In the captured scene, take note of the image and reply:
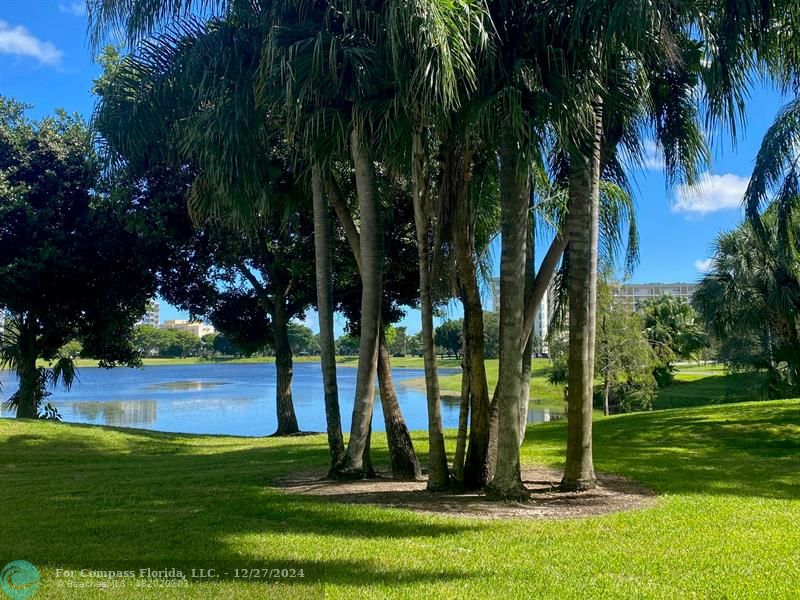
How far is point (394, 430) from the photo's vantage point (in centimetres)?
947

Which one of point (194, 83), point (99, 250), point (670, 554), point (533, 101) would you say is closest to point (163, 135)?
point (194, 83)

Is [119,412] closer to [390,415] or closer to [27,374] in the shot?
[27,374]

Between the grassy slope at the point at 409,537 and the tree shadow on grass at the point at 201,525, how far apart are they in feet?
0.07

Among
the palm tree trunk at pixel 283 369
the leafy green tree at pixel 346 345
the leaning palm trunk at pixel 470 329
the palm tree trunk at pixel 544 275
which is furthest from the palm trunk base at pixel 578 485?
the leafy green tree at pixel 346 345

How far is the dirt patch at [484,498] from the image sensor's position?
7.15 metres

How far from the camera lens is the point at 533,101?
6.98 meters

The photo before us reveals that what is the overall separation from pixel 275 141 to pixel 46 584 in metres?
8.33

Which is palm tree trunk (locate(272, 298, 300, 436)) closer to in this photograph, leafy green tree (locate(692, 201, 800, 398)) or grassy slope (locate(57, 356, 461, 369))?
leafy green tree (locate(692, 201, 800, 398))

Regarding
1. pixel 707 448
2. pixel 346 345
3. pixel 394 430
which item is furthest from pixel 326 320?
pixel 346 345

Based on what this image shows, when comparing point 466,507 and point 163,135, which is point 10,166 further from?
point 466,507

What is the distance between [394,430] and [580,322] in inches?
120

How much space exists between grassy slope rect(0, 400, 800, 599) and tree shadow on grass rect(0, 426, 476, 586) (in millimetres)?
22

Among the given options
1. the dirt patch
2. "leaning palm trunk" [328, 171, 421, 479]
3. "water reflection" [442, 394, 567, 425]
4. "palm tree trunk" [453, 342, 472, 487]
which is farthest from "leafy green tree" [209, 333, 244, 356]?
"palm tree trunk" [453, 342, 472, 487]

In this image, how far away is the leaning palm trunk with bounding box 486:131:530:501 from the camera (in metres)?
7.54
